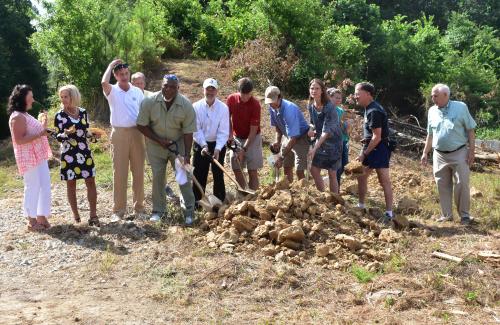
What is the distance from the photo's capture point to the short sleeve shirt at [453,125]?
6848mm

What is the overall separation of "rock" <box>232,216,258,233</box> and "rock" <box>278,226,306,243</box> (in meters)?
0.41

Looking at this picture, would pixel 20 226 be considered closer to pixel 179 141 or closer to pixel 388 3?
pixel 179 141

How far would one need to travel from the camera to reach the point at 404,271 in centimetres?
543

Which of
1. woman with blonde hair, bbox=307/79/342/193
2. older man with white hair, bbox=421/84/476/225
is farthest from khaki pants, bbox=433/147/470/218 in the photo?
woman with blonde hair, bbox=307/79/342/193

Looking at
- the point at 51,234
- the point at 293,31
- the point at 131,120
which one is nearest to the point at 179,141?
the point at 131,120

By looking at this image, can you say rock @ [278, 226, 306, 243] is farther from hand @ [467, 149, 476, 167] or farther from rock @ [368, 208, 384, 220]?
hand @ [467, 149, 476, 167]

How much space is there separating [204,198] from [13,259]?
2066 mm

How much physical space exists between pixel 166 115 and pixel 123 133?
62 centimetres

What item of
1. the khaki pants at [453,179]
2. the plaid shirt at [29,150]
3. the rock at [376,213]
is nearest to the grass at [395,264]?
the rock at [376,213]

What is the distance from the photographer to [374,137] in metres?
6.76

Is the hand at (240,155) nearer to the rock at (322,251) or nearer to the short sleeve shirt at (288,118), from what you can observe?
the short sleeve shirt at (288,118)

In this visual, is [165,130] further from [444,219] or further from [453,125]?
[444,219]

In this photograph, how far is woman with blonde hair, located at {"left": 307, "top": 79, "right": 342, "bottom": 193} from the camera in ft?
22.7

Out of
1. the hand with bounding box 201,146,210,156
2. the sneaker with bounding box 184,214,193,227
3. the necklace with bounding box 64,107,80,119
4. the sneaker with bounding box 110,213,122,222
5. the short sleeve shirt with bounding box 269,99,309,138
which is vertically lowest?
the sneaker with bounding box 184,214,193,227
